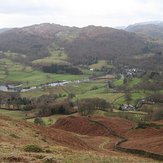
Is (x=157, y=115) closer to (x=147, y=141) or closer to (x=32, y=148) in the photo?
(x=147, y=141)

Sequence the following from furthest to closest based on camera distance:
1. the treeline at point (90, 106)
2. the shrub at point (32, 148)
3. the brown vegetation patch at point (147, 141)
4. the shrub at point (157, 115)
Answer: the treeline at point (90, 106) < the shrub at point (157, 115) < the brown vegetation patch at point (147, 141) < the shrub at point (32, 148)

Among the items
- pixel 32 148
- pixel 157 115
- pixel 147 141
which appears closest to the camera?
pixel 32 148

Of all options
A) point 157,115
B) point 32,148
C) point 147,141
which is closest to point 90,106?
point 157,115

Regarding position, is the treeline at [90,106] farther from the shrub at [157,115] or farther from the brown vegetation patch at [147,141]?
the brown vegetation patch at [147,141]

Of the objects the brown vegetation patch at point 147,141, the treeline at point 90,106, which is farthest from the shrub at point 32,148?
the treeline at point 90,106

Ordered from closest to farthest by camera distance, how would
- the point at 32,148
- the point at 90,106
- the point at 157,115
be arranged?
the point at 32,148 < the point at 157,115 < the point at 90,106

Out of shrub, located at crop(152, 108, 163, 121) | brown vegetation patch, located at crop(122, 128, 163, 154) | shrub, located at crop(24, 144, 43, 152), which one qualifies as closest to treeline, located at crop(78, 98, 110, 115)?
shrub, located at crop(152, 108, 163, 121)

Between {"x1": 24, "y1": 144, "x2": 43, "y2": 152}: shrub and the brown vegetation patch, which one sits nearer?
{"x1": 24, "y1": 144, "x2": 43, "y2": 152}: shrub

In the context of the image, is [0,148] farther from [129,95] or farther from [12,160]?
[129,95]

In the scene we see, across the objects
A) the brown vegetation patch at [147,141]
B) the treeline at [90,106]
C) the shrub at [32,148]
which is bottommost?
the treeline at [90,106]

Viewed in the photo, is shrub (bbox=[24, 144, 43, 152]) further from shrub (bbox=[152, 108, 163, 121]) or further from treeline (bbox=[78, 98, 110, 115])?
treeline (bbox=[78, 98, 110, 115])

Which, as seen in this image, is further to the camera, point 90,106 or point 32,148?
point 90,106
